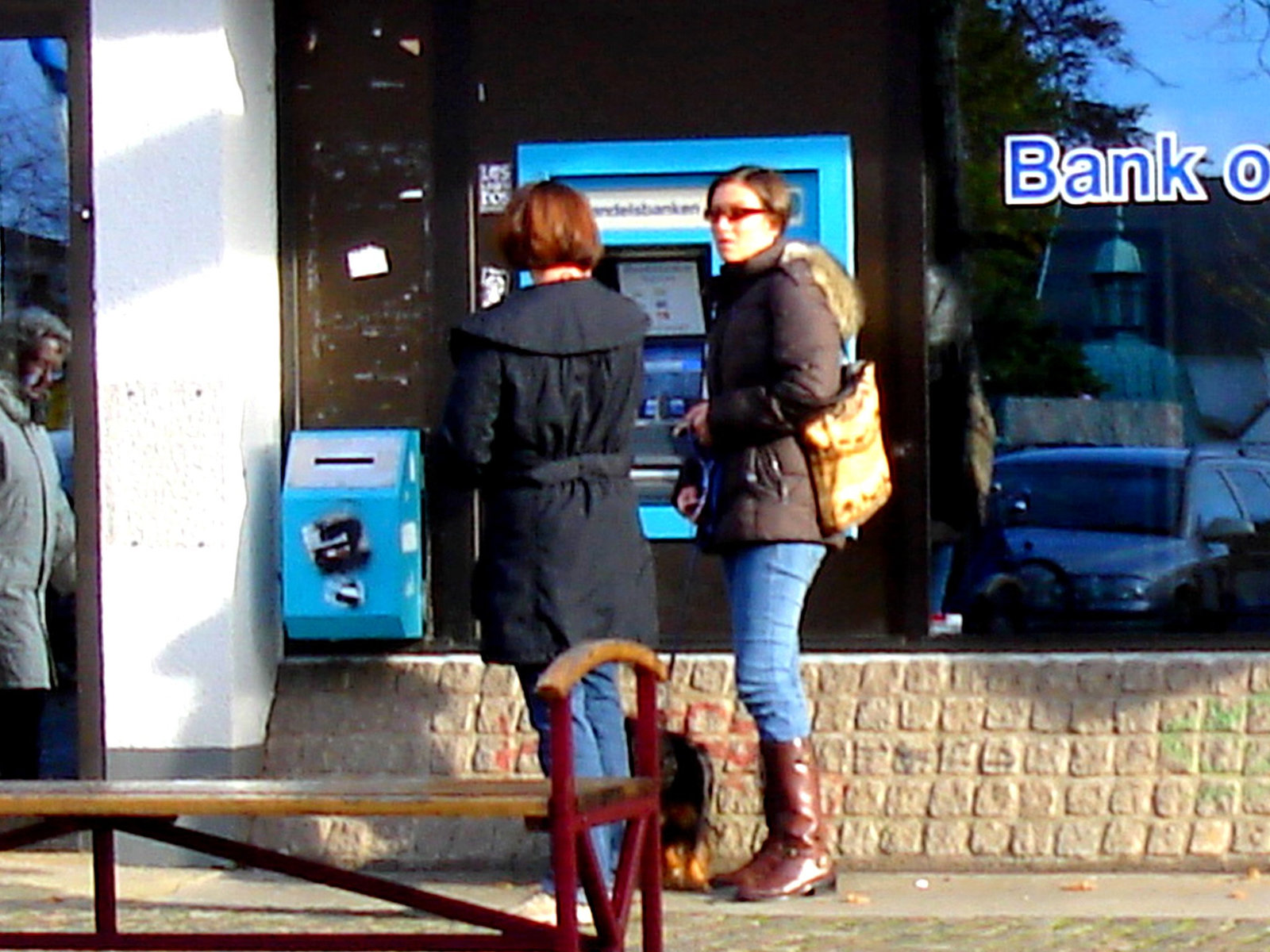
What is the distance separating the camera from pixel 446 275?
24.1 feet

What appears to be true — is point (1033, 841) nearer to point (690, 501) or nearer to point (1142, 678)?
point (1142, 678)

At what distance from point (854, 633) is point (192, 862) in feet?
6.50

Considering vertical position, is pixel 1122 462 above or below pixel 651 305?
below

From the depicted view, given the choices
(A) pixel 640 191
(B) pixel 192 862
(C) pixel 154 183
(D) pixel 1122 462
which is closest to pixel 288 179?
(C) pixel 154 183

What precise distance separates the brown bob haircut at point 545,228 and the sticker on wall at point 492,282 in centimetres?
151

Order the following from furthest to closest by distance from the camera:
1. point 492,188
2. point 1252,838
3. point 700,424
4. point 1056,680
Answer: point 492,188
point 1056,680
point 1252,838
point 700,424


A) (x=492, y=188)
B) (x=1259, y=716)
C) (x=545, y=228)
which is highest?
(x=492, y=188)

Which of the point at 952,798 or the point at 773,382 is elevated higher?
the point at 773,382

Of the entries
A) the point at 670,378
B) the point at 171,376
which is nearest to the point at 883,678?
the point at 670,378

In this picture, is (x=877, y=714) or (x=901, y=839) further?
(x=877, y=714)

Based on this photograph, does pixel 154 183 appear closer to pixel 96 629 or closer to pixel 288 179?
pixel 288 179

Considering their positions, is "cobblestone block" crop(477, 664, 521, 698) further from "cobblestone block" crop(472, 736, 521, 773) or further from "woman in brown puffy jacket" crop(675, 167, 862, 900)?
"woman in brown puffy jacket" crop(675, 167, 862, 900)

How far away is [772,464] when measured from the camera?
612cm

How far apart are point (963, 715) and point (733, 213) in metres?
1.66
